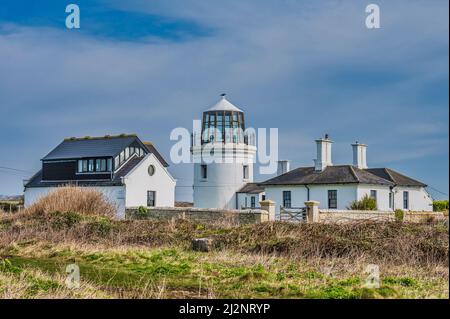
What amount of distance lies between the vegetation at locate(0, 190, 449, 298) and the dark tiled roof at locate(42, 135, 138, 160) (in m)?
18.9

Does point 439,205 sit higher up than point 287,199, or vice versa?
point 287,199

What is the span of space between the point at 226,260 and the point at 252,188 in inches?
1090

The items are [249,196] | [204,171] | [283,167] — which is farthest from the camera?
[204,171]

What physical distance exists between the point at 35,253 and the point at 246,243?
5.79 m

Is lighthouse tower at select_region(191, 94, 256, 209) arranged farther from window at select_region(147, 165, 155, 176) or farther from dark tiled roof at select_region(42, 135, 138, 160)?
dark tiled roof at select_region(42, 135, 138, 160)

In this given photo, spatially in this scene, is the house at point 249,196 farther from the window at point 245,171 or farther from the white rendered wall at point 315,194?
the white rendered wall at point 315,194

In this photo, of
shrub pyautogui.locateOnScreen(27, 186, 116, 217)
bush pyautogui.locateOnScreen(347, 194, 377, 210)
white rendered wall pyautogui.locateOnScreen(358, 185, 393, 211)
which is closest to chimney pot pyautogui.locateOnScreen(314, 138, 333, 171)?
white rendered wall pyautogui.locateOnScreen(358, 185, 393, 211)

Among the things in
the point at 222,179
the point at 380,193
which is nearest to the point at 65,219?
the point at 222,179

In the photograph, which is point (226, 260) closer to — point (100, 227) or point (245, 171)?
point (100, 227)

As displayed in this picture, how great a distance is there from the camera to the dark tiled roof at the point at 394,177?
3872cm

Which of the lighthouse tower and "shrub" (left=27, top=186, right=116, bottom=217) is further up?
the lighthouse tower

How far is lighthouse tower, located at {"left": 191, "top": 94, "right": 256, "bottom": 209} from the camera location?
1678 inches

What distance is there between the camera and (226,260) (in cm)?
1512
